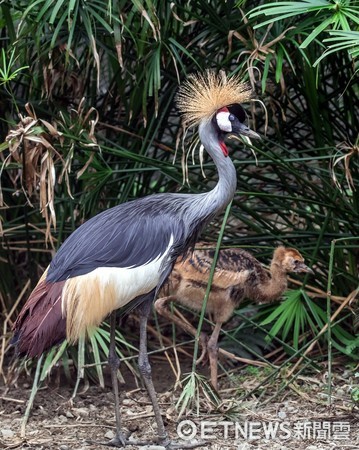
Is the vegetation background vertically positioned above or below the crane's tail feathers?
above

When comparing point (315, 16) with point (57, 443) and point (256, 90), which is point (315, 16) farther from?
point (57, 443)

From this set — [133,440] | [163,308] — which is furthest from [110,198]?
[133,440]

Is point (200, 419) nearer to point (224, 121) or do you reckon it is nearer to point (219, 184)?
point (219, 184)

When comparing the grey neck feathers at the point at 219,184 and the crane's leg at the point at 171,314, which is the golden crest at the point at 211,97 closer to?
the grey neck feathers at the point at 219,184

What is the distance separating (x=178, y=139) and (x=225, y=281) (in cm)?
89

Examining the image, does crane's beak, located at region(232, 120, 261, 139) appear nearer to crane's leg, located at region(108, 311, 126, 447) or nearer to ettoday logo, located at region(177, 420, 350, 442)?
crane's leg, located at region(108, 311, 126, 447)

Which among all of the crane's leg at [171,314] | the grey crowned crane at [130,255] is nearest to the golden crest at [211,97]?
the grey crowned crane at [130,255]

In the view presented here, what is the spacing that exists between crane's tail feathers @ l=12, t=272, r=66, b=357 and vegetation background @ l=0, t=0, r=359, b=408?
0.58 metres

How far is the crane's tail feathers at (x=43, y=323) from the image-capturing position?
4609 mm

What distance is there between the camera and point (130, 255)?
15.5 feet

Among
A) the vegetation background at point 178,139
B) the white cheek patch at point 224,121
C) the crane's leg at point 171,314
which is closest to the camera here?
the white cheek patch at point 224,121

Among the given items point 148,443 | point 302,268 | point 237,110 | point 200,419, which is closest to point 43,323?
point 148,443

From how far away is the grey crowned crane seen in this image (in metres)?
4.62

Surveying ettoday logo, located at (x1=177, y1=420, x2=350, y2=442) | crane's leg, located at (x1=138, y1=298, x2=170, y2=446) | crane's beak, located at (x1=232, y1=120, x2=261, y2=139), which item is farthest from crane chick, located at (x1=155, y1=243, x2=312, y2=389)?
crane's beak, located at (x1=232, y1=120, x2=261, y2=139)
